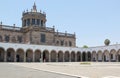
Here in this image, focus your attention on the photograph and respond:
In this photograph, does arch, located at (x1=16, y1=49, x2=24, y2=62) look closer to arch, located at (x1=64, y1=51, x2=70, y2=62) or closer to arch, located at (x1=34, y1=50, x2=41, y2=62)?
arch, located at (x1=34, y1=50, x2=41, y2=62)

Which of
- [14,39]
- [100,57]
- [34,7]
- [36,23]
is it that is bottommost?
[100,57]

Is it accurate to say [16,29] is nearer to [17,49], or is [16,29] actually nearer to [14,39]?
[14,39]

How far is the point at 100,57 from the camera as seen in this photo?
53.0 m

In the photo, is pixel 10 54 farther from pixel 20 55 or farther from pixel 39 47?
pixel 39 47

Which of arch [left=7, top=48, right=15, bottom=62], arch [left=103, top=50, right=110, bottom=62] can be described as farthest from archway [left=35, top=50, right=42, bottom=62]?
arch [left=103, top=50, right=110, bottom=62]

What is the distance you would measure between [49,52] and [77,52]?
9.47 metres

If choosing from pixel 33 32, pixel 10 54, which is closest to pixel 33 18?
pixel 33 32

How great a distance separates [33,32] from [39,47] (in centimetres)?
438

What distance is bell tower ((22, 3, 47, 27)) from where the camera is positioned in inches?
2035

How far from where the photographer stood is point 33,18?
51.8m

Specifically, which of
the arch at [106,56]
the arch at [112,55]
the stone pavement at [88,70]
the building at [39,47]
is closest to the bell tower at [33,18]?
the building at [39,47]

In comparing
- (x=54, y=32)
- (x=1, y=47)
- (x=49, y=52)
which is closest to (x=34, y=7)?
(x=54, y=32)

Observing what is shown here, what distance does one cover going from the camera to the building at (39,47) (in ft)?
143

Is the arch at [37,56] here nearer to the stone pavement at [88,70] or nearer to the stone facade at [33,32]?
the stone facade at [33,32]
